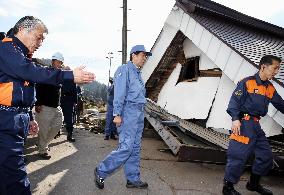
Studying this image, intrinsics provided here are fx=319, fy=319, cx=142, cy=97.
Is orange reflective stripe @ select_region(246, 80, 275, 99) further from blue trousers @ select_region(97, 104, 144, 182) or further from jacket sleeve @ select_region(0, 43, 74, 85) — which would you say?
jacket sleeve @ select_region(0, 43, 74, 85)

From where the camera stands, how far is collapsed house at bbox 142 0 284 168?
6957 mm

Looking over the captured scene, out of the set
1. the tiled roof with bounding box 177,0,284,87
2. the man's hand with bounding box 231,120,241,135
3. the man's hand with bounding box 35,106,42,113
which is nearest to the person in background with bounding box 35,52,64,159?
the man's hand with bounding box 35,106,42,113

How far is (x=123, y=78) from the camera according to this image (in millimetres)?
4430

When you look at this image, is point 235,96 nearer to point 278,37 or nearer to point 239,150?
point 239,150

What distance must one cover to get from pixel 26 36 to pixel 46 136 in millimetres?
3526

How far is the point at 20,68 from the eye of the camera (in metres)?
2.57

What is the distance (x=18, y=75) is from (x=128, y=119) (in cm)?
200

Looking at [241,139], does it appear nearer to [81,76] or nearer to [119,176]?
[119,176]

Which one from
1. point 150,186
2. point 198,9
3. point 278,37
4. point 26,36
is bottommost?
point 150,186

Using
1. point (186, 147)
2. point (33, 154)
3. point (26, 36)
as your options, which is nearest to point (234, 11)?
point (186, 147)

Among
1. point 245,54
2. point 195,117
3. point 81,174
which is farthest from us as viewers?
point 195,117

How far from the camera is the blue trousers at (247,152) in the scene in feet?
14.4

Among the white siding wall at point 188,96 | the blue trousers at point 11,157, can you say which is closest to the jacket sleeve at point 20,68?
the blue trousers at point 11,157

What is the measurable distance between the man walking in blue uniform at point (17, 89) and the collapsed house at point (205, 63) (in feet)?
10.6
